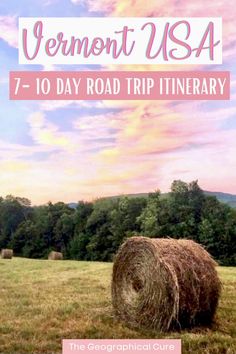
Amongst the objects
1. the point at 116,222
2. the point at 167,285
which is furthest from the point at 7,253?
the point at 167,285

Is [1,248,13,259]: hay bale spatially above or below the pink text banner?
above

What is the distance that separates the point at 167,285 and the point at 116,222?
20.4 inches

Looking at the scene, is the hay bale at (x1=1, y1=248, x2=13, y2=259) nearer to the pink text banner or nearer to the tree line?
the tree line

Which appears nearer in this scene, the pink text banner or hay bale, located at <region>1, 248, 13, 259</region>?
the pink text banner

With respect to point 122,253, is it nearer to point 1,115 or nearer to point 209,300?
point 209,300

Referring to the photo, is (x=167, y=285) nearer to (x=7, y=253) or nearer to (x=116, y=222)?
(x=116, y=222)

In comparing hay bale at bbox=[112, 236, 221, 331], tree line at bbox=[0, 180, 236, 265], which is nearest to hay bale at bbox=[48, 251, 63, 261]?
tree line at bbox=[0, 180, 236, 265]

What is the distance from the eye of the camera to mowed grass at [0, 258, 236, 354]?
469 centimetres

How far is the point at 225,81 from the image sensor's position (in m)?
4.85

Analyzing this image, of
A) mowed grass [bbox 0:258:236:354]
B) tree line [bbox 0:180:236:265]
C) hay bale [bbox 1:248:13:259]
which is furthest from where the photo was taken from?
hay bale [bbox 1:248:13:259]

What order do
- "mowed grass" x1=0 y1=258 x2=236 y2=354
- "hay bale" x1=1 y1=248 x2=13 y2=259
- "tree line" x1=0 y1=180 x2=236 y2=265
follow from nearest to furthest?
"mowed grass" x1=0 y1=258 x2=236 y2=354 → "tree line" x1=0 y1=180 x2=236 y2=265 → "hay bale" x1=1 y1=248 x2=13 y2=259

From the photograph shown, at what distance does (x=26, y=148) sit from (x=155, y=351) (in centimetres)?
143

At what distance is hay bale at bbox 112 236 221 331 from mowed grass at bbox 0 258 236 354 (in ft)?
0.26

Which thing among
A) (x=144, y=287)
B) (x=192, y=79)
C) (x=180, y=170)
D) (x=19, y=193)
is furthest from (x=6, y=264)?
(x=192, y=79)
